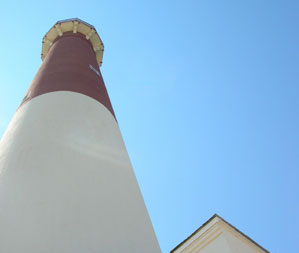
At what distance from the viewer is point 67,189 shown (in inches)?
157

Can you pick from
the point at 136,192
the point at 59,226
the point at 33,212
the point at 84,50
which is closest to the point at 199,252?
the point at 136,192

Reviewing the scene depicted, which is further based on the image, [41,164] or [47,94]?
[47,94]

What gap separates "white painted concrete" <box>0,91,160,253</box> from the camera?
3510mm

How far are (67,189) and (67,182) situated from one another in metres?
0.12

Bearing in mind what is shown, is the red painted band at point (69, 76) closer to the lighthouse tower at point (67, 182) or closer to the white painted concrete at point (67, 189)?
the lighthouse tower at point (67, 182)

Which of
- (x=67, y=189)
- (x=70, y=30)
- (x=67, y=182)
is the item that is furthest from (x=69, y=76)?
(x=70, y=30)

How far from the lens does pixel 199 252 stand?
4164 mm

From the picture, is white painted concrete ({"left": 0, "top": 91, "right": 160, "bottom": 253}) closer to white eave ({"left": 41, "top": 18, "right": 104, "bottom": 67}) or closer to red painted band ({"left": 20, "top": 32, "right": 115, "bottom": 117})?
red painted band ({"left": 20, "top": 32, "right": 115, "bottom": 117})

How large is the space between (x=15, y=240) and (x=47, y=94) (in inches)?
130

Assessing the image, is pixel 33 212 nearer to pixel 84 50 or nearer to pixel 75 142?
pixel 75 142

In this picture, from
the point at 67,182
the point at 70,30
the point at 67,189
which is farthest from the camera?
the point at 70,30

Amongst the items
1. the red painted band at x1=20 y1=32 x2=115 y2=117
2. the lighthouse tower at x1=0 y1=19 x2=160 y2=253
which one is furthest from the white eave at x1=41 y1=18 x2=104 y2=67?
the lighthouse tower at x1=0 y1=19 x2=160 y2=253

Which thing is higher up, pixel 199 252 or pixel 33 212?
pixel 33 212

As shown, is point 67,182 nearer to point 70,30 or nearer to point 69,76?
point 69,76
